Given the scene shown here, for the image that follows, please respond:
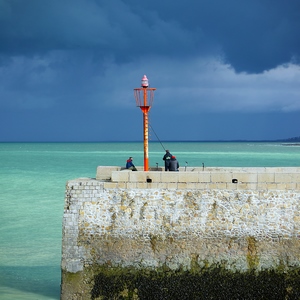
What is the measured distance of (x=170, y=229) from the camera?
11078 mm

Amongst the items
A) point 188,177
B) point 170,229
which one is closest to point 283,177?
point 188,177

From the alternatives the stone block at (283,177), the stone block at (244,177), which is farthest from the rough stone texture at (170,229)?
the stone block at (283,177)

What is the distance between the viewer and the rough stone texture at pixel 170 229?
11062 mm

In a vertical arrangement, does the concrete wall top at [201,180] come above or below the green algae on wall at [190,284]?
above

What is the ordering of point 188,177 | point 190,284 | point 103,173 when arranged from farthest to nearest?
point 103,173
point 188,177
point 190,284

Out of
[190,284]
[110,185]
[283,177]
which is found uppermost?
[283,177]

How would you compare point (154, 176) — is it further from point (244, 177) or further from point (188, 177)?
point (244, 177)

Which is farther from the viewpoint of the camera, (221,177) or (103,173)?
(103,173)

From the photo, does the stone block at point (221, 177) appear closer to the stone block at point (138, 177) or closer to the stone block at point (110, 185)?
the stone block at point (138, 177)

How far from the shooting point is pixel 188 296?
11.0 m

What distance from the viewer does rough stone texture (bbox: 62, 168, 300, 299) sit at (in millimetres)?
11062

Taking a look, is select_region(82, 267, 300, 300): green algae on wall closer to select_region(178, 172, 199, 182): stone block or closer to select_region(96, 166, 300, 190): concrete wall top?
select_region(96, 166, 300, 190): concrete wall top

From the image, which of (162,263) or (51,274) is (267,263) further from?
(51,274)

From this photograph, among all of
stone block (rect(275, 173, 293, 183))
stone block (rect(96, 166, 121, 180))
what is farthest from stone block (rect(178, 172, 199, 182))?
stone block (rect(96, 166, 121, 180))
